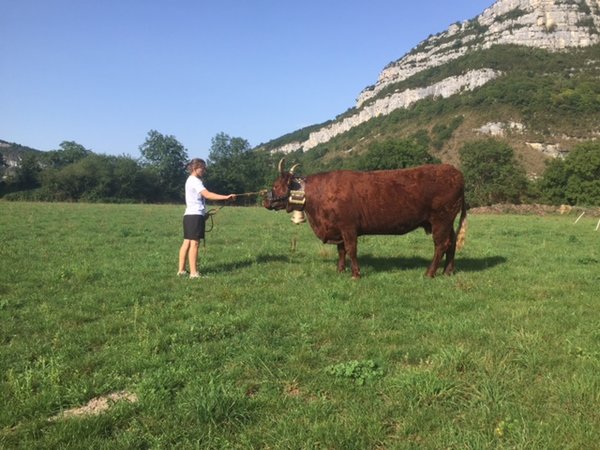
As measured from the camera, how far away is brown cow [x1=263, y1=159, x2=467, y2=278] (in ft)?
31.1

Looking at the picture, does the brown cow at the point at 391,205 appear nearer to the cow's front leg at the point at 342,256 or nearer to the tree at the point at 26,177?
the cow's front leg at the point at 342,256

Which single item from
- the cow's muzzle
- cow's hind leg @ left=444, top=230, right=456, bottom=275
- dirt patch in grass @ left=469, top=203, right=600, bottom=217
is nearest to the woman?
the cow's muzzle

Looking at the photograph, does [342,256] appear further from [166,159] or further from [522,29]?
[522,29]

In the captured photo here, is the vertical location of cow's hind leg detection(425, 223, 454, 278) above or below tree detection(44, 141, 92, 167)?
below

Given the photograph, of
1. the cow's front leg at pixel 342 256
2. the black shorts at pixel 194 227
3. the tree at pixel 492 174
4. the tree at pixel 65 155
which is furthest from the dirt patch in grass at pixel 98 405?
the tree at pixel 65 155

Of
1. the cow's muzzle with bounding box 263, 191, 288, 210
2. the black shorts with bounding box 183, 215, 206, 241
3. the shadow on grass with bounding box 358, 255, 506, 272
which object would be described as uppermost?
the cow's muzzle with bounding box 263, 191, 288, 210

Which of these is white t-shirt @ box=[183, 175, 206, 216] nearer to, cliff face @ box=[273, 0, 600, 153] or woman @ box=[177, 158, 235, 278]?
woman @ box=[177, 158, 235, 278]

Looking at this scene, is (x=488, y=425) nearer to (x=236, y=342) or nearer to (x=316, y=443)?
(x=316, y=443)

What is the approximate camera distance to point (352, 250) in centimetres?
932

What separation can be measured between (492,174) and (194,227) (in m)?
72.6

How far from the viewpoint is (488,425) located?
3662mm

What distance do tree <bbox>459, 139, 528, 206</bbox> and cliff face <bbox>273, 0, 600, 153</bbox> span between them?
2426 inches

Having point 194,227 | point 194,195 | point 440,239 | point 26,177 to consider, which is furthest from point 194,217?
point 26,177

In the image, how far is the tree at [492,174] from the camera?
68.8 metres
